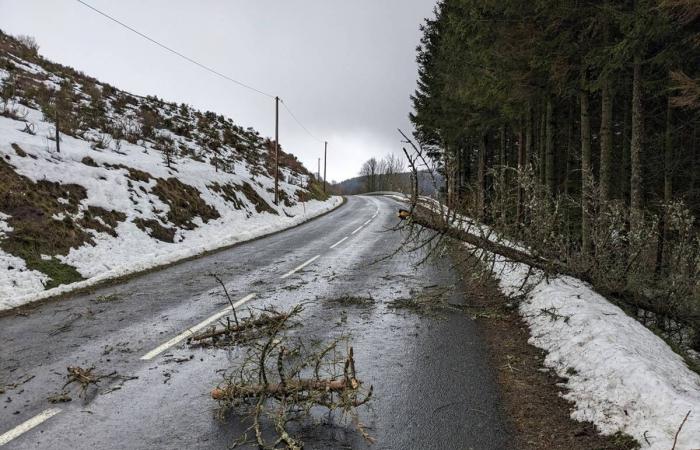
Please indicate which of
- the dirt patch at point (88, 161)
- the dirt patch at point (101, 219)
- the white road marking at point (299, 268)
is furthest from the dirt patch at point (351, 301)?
the dirt patch at point (88, 161)

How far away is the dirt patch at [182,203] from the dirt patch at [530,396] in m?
12.3

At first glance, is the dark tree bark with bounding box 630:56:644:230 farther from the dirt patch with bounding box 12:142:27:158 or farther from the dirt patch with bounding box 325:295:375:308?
the dirt patch with bounding box 12:142:27:158

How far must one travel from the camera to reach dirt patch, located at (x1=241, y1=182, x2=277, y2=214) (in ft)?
74.1

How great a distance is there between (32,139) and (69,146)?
1.25m

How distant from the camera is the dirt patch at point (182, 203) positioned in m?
15.7

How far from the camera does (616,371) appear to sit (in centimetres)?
400

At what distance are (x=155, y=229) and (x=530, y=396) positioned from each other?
12784mm

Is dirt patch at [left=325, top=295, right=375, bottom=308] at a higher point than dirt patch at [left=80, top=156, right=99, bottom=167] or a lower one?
lower

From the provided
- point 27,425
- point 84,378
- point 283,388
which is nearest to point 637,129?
point 283,388

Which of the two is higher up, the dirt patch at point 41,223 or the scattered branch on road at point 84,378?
the dirt patch at point 41,223

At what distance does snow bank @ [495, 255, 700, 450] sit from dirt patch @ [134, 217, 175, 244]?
11527mm

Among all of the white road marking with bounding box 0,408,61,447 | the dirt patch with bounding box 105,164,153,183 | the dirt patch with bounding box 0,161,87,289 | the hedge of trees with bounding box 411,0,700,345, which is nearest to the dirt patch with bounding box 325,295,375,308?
the hedge of trees with bounding box 411,0,700,345

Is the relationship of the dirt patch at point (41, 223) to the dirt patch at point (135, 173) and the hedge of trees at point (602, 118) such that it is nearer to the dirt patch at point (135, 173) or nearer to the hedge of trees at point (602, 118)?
the dirt patch at point (135, 173)

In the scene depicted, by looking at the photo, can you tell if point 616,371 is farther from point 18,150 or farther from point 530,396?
point 18,150
